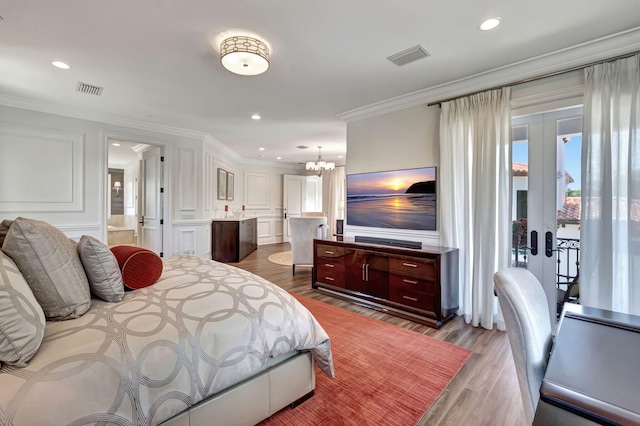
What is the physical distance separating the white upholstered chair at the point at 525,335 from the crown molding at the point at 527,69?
2582mm

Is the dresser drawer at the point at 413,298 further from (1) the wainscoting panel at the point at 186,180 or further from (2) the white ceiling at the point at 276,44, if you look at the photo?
(1) the wainscoting panel at the point at 186,180

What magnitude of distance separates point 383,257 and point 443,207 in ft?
3.01

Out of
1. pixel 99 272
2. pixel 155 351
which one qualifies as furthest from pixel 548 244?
pixel 99 272

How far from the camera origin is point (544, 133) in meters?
2.75

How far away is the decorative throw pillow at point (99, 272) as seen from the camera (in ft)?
4.87

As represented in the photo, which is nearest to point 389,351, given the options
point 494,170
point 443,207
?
point 443,207

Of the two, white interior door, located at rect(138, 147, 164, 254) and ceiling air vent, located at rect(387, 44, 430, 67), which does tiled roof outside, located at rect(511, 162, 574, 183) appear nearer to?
ceiling air vent, located at rect(387, 44, 430, 67)

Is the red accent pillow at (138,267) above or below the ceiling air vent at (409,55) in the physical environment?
below

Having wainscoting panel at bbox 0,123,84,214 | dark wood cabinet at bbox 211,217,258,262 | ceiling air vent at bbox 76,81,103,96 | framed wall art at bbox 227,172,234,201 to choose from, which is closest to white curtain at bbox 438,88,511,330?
ceiling air vent at bbox 76,81,103,96

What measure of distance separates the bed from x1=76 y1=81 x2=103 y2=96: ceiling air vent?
2.97m

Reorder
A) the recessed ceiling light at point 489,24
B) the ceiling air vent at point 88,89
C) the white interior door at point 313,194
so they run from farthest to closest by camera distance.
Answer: the white interior door at point 313,194 → the ceiling air vent at point 88,89 → the recessed ceiling light at point 489,24

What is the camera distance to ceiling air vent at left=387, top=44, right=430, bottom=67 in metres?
2.54

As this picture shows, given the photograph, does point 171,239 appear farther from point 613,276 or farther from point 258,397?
point 613,276

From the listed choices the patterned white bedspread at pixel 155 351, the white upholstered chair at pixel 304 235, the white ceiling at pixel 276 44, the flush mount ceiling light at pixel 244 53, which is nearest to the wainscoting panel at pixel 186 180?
the white ceiling at pixel 276 44
